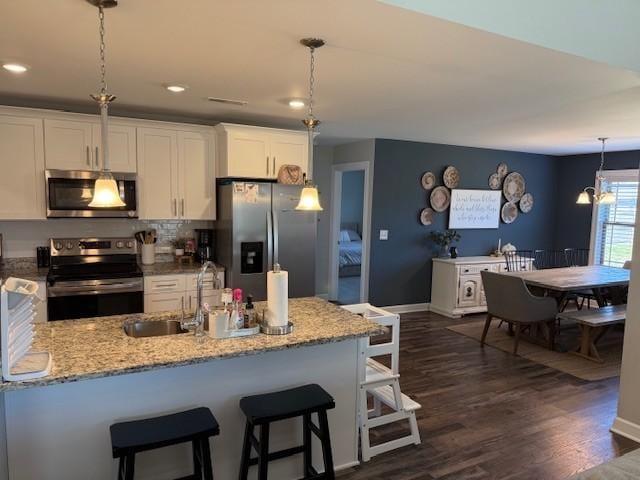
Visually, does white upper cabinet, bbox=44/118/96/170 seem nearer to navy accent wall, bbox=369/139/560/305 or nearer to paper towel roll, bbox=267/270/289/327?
paper towel roll, bbox=267/270/289/327

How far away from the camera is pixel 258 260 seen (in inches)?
171

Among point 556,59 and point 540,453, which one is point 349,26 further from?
point 540,453

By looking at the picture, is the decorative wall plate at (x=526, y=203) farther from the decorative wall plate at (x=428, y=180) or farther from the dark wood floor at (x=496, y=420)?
the dark wood floor at (x=496, y=420)

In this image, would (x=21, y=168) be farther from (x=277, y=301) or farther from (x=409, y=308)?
(x=409, y=308)

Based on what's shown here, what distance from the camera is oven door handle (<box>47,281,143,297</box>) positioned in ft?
11.8

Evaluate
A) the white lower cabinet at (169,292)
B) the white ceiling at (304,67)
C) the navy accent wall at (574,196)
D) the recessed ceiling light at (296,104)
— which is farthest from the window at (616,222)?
the white lower cabinet at (169,292)

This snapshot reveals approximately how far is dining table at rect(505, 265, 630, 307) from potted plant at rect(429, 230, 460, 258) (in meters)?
1.17

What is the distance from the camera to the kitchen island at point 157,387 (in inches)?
72.7

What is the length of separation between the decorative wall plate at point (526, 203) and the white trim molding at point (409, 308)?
2.38 m

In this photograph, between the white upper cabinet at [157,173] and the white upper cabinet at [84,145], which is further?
the white upper cabinet at [157,173]

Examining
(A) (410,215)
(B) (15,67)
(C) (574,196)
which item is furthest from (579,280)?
(B) (15,67)

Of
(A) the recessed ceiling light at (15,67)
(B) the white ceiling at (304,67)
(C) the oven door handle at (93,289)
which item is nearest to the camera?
(B) the white ceiling at (304,67)

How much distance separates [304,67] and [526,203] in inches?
222

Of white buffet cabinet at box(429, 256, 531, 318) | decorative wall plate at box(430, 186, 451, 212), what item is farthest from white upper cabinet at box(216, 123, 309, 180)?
white buffet cabinet at box(429, 256, 531, 318)
